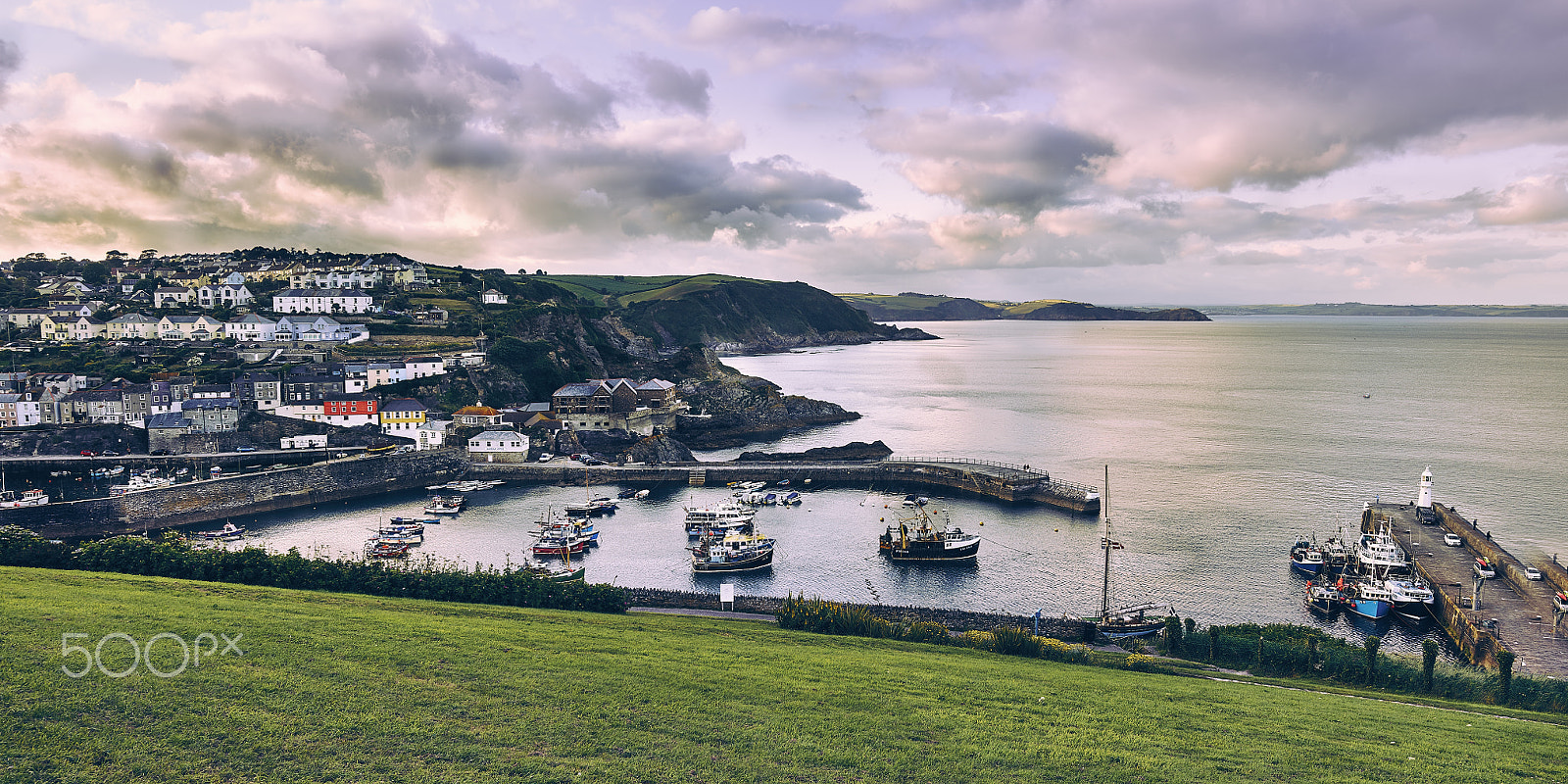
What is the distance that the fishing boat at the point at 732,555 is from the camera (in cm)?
4671

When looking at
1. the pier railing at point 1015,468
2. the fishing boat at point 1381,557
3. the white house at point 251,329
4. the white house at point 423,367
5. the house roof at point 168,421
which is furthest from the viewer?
the white house at point 251,329

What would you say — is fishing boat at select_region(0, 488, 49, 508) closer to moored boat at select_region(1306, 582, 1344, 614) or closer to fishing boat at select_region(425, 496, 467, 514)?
fishing boat at select_region(425, 496, 467, 514)

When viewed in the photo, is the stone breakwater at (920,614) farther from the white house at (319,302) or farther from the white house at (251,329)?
the white house at (319,302)

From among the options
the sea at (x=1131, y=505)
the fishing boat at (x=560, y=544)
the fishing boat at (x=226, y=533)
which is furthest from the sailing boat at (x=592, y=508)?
the fishing boat at (x=226, y=533)

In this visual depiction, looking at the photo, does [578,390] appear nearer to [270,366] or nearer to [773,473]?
[773,473]

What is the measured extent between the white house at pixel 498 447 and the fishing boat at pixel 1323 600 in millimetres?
65122

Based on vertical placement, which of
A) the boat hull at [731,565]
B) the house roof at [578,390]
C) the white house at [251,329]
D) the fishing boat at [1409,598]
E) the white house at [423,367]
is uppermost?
the white house at [251,329]

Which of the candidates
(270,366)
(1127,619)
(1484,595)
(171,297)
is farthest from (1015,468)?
(171,297)

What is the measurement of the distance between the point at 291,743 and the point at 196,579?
1901cm

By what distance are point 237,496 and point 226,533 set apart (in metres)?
8.76

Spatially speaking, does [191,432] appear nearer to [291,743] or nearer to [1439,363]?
[291,743]

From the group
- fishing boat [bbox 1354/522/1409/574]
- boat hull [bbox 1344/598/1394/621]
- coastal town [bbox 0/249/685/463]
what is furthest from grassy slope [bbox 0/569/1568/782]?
coastal town [bbox 0/249/685/463]

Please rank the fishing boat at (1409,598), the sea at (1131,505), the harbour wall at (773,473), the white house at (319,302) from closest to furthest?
the fishing boat at (1409,598), the sea at (1131,505), the harbour wall at (773,473), the white house at (319,302)

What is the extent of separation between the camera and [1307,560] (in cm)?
4369
